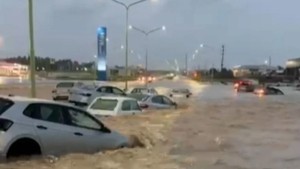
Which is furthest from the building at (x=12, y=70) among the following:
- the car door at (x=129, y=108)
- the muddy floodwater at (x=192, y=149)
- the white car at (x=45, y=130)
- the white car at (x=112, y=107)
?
the white car at (x=45, y=130)

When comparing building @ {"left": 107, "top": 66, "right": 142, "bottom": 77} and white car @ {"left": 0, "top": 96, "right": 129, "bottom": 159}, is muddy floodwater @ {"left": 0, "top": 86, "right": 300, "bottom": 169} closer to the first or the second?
white car @ {"left": 0, "top": 96, "right": 129, "bottom": 159}

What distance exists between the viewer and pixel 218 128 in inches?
875

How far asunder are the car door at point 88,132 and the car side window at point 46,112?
240 millimetres

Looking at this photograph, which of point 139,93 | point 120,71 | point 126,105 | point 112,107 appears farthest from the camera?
point 120,71

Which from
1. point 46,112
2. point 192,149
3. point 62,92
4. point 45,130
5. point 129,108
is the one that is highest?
point 46,112

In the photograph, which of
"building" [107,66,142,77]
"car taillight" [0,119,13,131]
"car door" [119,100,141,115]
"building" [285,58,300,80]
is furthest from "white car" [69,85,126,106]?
"building" [285,58,300,80]

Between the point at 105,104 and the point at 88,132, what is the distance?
10.0 meters

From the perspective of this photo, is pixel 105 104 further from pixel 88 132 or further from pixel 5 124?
pixel 5 124

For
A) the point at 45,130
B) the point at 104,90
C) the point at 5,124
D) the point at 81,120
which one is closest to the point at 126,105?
the point at 81,120

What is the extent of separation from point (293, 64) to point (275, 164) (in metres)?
144

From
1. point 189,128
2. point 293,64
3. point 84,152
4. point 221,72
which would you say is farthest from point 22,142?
point 221,72

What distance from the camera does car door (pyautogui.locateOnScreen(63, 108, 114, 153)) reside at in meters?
11.9

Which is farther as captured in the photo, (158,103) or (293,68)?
(293,68)

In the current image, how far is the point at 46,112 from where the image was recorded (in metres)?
11.4
